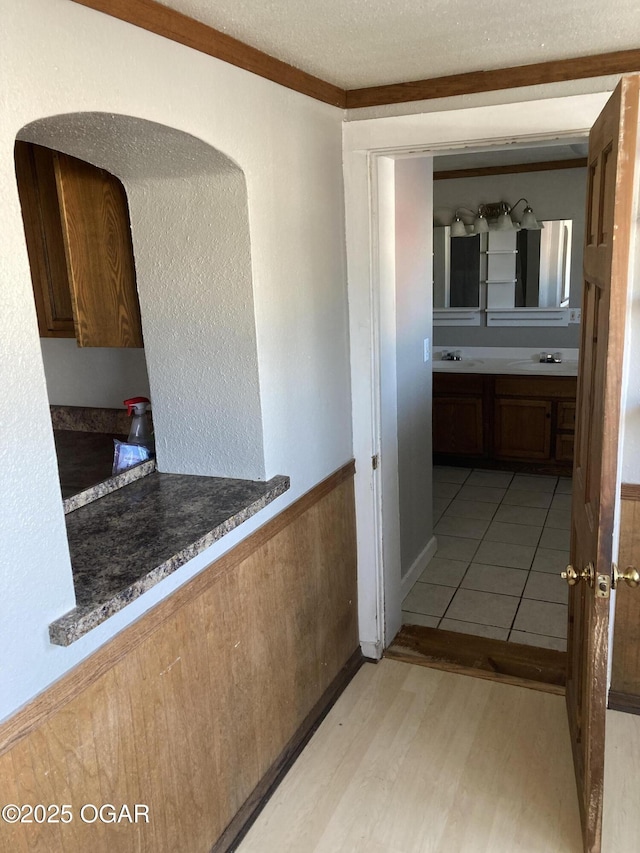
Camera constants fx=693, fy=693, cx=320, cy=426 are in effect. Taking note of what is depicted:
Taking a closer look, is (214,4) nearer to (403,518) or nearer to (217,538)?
(217,538)

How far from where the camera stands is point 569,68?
207cm

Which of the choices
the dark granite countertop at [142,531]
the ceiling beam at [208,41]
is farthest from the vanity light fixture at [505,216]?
the dark granite countertop at [142,531]

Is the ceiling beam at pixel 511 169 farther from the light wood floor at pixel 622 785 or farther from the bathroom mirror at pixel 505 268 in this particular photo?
the light wood floor at pixel 622 785

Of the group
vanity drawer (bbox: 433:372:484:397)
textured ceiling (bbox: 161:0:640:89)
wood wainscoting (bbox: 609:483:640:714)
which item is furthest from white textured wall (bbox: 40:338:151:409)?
vanity drawer (bbox: 433:372:484:397)

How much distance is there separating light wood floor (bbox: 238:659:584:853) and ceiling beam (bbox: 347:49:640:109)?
6.86ft

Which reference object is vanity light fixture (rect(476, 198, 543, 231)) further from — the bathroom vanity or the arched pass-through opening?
the arched pass-through opening

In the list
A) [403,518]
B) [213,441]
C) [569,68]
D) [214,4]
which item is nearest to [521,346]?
[403,518]

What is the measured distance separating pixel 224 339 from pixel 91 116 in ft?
2.29

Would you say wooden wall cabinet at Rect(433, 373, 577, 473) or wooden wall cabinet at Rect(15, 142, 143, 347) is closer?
wooden wall cabinet at Rect(15, 142, 143, 347)

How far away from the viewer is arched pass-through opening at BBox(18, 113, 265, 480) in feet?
6.02

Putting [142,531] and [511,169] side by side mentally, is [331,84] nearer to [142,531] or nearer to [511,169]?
[142,531]

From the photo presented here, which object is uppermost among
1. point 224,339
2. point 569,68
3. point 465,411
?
point 569,68

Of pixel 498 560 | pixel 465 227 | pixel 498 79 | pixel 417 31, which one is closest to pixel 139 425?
pixel 417 31

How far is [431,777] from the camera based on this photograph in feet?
7.14
